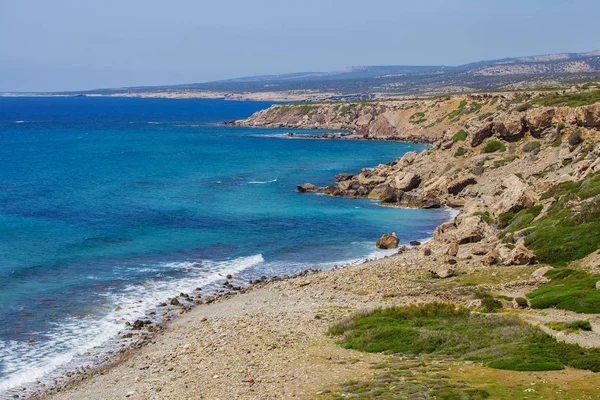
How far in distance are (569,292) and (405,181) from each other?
42634 mm

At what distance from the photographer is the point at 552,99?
82.3 meters

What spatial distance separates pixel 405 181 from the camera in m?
70.8

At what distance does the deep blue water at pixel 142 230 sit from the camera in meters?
34.7

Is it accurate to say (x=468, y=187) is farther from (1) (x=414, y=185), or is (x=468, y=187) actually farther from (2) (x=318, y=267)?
(2) (x=318, y=267)

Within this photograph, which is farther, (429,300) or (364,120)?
(364,120)

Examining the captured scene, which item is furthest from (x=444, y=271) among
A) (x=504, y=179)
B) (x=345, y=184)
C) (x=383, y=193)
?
(x=345, y=184)

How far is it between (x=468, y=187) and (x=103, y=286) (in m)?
40.5

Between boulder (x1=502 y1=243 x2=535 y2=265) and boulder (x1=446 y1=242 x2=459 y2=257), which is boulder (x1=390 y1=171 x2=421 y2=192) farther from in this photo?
boulder (x1=502 y1=243 x2=535 y2=265)

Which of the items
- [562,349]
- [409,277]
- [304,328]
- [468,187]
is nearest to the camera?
[562,349]

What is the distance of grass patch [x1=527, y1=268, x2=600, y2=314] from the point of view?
2686cm

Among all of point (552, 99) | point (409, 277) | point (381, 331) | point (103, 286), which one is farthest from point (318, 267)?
point (552, 99)

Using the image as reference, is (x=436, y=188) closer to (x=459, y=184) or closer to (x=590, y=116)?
(x=459, y=184)

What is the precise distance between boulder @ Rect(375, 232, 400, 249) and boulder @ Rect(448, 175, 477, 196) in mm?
20937

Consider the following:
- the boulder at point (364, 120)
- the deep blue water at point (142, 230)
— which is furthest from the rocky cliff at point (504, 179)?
the boulder at point (364, 120)
